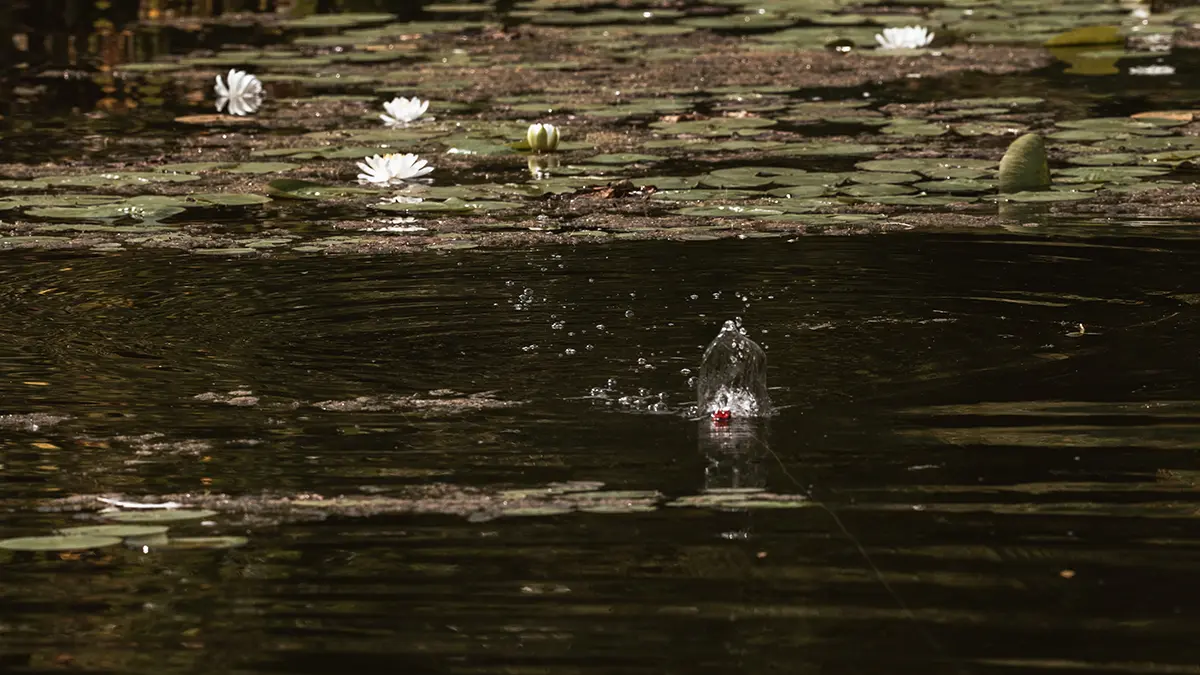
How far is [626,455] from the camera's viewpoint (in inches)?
154

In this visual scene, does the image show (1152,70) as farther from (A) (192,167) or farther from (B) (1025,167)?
(A) (192,167)

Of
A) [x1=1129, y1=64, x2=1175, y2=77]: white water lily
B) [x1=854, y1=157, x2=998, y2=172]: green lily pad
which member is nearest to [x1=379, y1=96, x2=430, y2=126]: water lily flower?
[x1=854, y1=157, x2=998, y2=172]: green lily pad

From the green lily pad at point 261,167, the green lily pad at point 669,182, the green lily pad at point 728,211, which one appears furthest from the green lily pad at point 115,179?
the green lily pad at point 728,211

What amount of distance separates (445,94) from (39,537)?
7082 mm

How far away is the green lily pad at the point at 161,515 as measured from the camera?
11.6ft

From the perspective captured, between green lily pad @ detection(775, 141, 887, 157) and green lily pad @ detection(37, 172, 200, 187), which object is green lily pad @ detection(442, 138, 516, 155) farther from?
green lily pad @ detection(37, 172, 200, 187)

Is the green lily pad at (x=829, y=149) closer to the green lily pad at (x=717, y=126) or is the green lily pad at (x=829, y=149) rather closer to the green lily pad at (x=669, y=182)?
the green lily pad at (x=717, y=126)

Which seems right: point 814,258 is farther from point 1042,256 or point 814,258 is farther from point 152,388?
point 152,388

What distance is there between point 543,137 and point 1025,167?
2061 mm

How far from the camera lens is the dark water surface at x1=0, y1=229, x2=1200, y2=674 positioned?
297 cm

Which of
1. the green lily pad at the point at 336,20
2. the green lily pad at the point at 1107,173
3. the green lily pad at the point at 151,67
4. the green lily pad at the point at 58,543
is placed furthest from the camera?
the green lily pad at the point at 336,20

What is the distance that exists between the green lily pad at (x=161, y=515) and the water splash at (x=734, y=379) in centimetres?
121

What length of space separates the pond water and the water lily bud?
19cm

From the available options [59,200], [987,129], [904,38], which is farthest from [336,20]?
[59,200]
